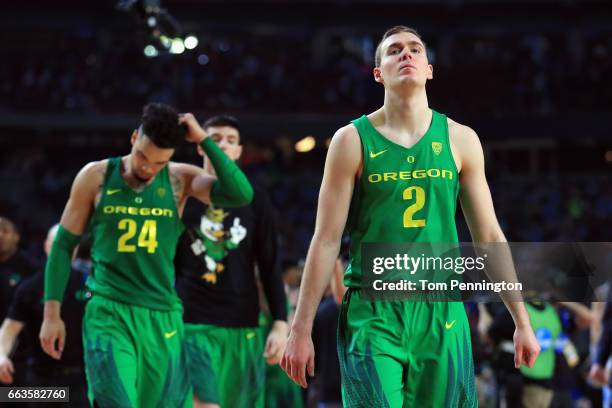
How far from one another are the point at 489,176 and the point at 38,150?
13.2m

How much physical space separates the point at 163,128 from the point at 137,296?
1.01 metres

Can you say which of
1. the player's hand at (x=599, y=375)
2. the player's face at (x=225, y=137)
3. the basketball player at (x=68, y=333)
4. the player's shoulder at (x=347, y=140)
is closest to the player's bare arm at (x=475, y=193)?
the player's shoulder at (x=347, y=140)

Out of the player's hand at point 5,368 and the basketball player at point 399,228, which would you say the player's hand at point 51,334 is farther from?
the basketball player at point 399,228

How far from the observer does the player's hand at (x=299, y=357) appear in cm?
376

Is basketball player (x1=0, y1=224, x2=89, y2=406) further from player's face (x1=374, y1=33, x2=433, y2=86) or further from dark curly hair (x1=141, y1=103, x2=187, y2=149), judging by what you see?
player's face (x1=374, y1=33, x2=433, y2=86)

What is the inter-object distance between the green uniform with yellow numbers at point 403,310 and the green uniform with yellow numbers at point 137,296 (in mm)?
1845

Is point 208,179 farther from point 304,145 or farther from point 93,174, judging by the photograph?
point 304,145

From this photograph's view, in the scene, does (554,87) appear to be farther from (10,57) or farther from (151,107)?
(151,107)

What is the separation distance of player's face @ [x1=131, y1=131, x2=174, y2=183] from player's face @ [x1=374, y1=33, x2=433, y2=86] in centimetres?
181

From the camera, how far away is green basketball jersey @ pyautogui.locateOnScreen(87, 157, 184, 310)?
5.54 metres

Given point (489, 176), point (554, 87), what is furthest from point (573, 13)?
point (489, 176)

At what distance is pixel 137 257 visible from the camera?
5559 mm

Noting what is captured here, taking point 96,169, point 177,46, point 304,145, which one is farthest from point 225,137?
point 304,145

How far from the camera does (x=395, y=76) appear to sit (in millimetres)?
4180
